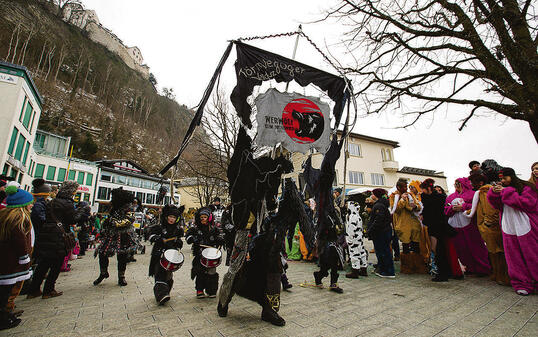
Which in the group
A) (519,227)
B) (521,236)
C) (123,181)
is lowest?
(521,236)

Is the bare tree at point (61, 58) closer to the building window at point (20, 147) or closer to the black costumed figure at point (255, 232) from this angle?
the building window at point (20, 147)

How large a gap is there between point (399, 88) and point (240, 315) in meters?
6.84

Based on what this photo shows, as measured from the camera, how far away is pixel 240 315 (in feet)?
10.1

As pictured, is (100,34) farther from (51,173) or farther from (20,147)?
(20,147)

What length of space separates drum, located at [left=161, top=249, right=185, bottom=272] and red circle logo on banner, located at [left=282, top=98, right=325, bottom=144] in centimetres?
271

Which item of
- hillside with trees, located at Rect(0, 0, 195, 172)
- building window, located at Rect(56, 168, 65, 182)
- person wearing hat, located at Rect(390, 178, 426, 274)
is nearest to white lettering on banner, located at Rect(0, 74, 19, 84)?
building window, located at Rect(56, 168, 65, 182)

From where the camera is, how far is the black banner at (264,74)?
10.00 feet

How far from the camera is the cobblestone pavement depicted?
2557 mm

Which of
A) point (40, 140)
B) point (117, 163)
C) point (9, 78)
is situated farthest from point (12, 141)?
point (117, 163)

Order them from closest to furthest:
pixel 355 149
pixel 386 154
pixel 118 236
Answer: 1. pixel 118 236
2. pixel 355 149
3. pixel 386 154

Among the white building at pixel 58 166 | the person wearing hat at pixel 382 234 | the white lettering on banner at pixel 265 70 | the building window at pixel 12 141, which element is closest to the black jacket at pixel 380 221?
the person wearing hat at pixel 382 234

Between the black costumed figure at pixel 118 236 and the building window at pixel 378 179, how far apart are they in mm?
27980

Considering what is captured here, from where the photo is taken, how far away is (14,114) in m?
16.8

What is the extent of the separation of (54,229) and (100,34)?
121008mm
